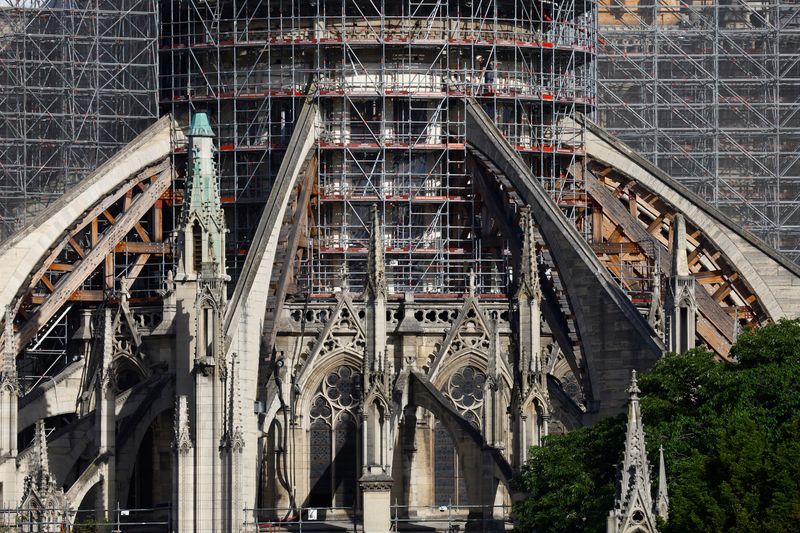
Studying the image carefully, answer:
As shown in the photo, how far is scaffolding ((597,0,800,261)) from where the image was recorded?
9738 centimetres

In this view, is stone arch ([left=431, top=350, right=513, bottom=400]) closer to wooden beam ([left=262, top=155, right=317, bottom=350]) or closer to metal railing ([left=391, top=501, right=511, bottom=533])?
metal railing ([left=391, top=501, right=511, bottom=533])

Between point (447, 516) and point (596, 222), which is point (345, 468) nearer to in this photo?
point (447, 516)

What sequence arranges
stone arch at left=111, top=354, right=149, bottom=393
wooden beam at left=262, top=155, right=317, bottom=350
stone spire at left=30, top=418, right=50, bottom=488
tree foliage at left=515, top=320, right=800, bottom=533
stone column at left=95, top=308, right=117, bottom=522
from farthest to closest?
1. stone arch at left=111, top=354, right=149, bottom=393
2. wooden beam at left=262, top=155, right=317, bottom=350
3. stone column at left=95, top=308, right=117, bottom=522
4. stone spire at left=30, top=418, right=50, bottom=488
5. tree foliage at left=515, top=320, right=800, bottom=533

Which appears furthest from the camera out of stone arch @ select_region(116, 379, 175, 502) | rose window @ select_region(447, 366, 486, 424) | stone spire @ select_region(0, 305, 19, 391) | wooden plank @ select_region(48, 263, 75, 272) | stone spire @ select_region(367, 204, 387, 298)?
wooden plank @ select_region(48, 263, 75, 272)

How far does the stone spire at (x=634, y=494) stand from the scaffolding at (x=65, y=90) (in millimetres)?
33259

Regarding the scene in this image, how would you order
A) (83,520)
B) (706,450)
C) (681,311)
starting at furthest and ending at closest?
(83,520) → (681,311) → (706,450)

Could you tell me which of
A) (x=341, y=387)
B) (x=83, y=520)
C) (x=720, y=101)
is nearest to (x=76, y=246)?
(x=341, y=387)

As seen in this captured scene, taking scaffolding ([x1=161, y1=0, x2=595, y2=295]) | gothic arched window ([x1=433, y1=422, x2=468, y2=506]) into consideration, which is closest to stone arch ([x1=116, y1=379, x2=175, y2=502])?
scaffolding ([x1=161, y1=0, x2=595, y2=295])

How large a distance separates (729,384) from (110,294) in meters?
26.0

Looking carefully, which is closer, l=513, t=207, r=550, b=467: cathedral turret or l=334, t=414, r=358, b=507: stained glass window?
l=513, t=207, r=550, b=467: cathedral turret

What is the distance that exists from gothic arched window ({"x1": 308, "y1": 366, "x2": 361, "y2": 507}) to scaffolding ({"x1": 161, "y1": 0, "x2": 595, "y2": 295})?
324cm

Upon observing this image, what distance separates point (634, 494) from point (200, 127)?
90.8 feet

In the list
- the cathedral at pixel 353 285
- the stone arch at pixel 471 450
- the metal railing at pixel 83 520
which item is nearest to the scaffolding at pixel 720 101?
the cathedral at pixel 353 285

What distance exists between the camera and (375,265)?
84250 mm
